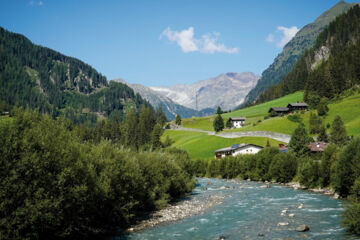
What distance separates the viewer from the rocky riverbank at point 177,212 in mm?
35562

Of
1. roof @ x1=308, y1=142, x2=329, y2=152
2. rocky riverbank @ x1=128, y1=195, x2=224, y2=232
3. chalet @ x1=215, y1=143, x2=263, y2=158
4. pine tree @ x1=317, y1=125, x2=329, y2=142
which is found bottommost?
rocky riverbank @ x1=128, y1=195, x2=224, y2=232

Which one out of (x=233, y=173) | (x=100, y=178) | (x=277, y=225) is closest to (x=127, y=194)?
(x=100, y=178)

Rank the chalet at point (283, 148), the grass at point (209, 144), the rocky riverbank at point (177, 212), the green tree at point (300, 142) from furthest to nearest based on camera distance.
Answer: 1. the grass at point (209, 144)
2. the chalet at point (283, 148)
3. the green tree at point (300, 142)
4. the rocky riverbank at point (177, 212)

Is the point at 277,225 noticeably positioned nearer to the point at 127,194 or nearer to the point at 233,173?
the point at 127,194

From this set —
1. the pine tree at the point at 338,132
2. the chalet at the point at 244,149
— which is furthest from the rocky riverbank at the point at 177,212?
the chalet at the point at 244,149

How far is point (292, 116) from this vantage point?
140625 mm

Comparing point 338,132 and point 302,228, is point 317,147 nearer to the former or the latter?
point 338,132

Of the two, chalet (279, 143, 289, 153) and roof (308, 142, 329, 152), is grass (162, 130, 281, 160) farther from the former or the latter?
roof (308, 142, 329, 152)

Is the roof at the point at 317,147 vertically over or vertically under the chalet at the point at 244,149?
over

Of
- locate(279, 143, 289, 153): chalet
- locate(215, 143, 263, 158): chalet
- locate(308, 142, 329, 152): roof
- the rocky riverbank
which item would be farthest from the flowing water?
locate(215, 143, 263, 158): chalet

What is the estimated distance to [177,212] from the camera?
42.1 metres

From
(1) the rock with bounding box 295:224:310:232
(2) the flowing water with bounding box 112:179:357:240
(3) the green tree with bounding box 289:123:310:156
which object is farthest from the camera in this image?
(3) the green tree with bounding box 289:123:310:156

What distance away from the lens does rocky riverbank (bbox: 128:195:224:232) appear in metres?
35.6

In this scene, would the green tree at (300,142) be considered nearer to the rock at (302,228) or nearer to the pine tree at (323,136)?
the pine tree at (323,136)
